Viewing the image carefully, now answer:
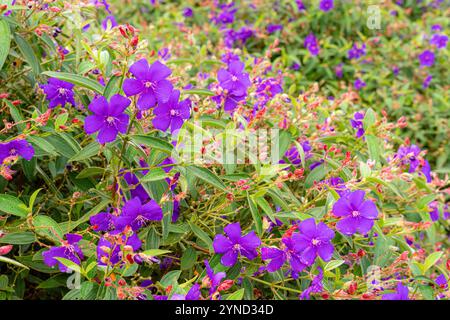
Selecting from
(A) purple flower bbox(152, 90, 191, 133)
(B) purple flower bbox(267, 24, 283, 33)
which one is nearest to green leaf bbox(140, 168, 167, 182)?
(A) purple flower bbox(152, 90, 191, 133)

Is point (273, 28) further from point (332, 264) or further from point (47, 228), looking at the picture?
point (47, 228)

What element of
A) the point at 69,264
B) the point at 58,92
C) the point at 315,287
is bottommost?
the point at 315,287

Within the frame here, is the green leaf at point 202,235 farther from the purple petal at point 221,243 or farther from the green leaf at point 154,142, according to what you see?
the green leaf at point 154,142

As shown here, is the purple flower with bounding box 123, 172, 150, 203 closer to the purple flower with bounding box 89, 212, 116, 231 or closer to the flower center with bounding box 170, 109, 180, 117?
the purple flower with bounding box 89, 212, 116, 231

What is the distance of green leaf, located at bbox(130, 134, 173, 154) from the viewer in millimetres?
1501

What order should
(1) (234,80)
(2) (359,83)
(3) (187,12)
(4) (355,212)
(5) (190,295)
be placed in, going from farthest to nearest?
(3) (187,12) → (2) (359,83) → (1) (234,80) → (4) (355,212) → (5) (190,295)

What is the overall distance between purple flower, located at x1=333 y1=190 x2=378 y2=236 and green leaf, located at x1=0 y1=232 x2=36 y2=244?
82cm

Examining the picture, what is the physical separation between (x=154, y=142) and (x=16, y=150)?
395 mm

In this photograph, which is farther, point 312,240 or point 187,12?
point 187,12

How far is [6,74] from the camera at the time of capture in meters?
1.90

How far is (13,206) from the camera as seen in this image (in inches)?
59.7

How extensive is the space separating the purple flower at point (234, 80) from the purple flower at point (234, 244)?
521 mm

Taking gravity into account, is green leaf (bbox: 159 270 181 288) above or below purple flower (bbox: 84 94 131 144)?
below

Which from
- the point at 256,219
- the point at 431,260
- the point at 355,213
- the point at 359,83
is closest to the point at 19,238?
the point at 256,219
